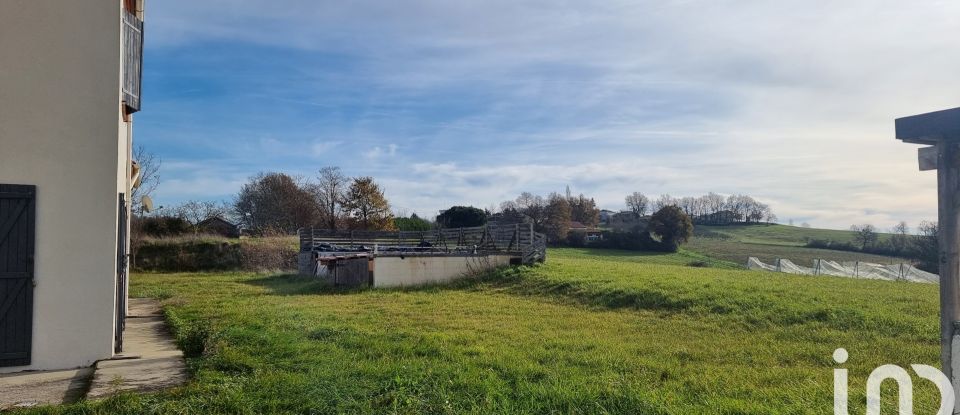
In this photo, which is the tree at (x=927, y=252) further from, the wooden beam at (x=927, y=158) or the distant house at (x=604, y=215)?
the distant house at (x=604, y=215)

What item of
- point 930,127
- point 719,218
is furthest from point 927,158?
point 719,218

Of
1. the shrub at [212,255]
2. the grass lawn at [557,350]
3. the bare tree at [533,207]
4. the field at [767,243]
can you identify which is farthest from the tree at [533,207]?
the grass lawn at [557,350]

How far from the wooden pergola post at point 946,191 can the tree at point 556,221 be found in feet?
156

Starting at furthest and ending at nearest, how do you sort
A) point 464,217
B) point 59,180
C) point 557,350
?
point 464,217, point 557,350, point 59,180

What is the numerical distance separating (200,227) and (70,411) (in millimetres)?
33174

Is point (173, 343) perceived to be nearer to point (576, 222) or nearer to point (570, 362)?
point (570, 362)

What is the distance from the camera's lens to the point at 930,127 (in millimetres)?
3438

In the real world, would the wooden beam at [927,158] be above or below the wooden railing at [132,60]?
below

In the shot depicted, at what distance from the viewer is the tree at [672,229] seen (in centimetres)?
4794

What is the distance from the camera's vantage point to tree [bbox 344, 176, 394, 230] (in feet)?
138

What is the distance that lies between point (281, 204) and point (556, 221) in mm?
23140

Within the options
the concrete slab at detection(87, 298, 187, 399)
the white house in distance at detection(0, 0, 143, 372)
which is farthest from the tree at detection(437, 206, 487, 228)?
the white house in distance at detection(0, 0, 143, 372)

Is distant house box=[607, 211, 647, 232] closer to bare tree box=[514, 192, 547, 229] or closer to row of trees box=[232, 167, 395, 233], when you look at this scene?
bare tree box=[514, 192, 547, 229]

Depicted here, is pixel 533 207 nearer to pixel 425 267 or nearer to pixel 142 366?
pixel 425 267
